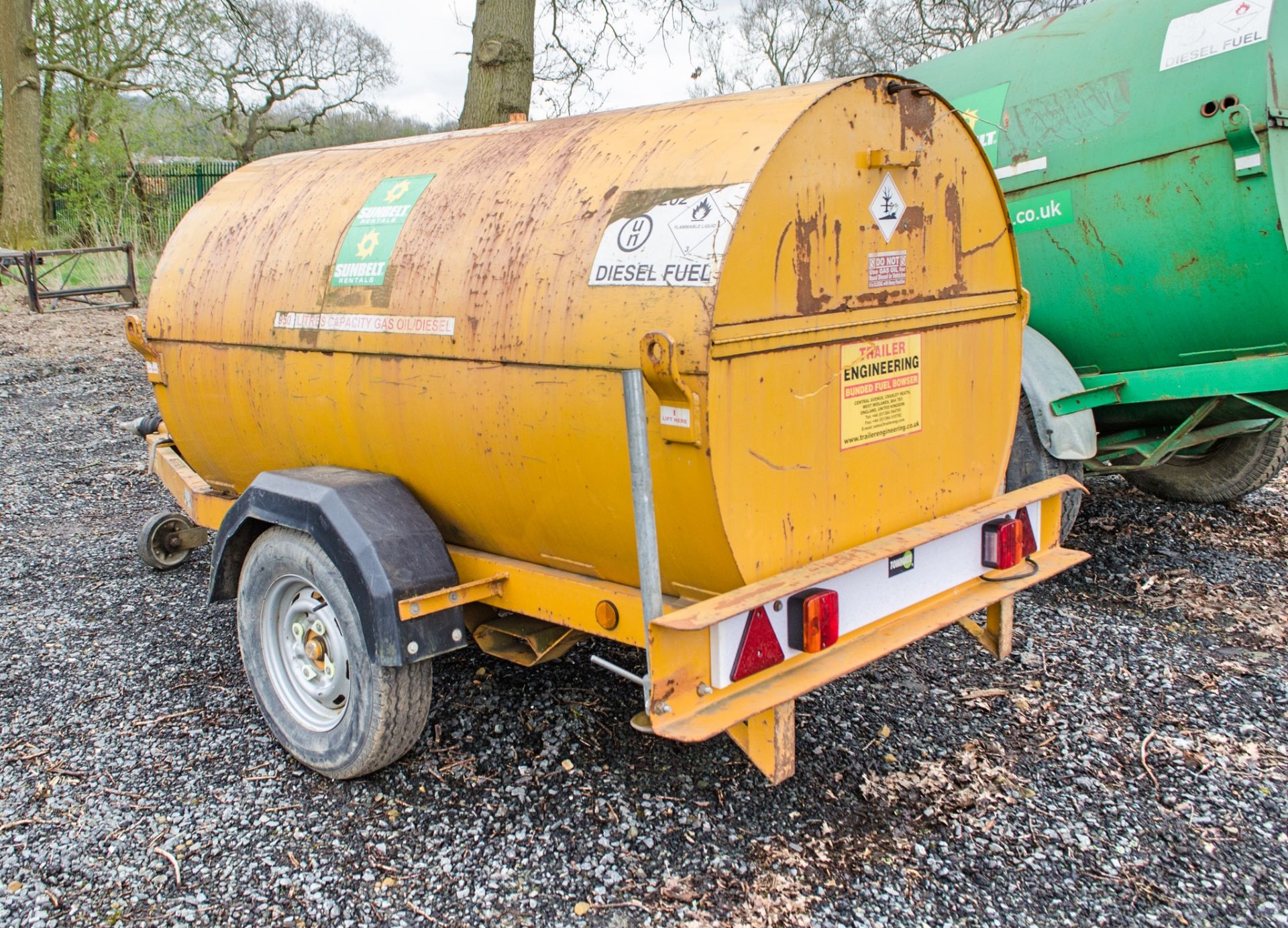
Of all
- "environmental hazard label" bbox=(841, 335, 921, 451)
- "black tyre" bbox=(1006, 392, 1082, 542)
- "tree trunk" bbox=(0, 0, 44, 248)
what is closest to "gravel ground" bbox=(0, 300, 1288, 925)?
"black tyre" bbox=(1006, 392, 1082, 542)

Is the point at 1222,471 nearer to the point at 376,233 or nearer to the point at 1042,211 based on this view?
the point at 1042,211

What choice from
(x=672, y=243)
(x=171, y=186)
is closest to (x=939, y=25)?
(x=171, y=186)

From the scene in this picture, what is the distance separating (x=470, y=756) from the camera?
341 centimetres

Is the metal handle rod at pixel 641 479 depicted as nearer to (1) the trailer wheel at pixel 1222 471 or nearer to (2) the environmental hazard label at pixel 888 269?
(2) the environmental hazard label at pixel 888 269

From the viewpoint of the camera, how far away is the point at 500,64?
886cm

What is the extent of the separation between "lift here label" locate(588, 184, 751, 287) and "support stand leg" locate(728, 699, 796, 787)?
112 centimetres

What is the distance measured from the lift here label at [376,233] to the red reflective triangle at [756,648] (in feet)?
5.39

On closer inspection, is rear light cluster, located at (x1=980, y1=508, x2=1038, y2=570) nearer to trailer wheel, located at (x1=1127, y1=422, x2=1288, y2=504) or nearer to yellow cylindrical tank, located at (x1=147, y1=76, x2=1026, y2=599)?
yellow cylindrical tank, located at (x1=147, y1=76, x2=1026, y2=599)

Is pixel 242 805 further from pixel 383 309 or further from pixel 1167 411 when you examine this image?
pixel 1167 411

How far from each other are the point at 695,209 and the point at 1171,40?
309 centimetres

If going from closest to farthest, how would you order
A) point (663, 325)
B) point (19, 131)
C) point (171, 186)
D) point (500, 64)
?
1. point (663, 325)
2. point (500, 64)
3. point (19, 131)
4. point (171, 186)

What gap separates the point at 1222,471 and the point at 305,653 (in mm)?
4904

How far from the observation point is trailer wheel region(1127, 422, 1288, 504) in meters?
5.41

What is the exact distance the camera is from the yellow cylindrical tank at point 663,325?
98.7 inches
